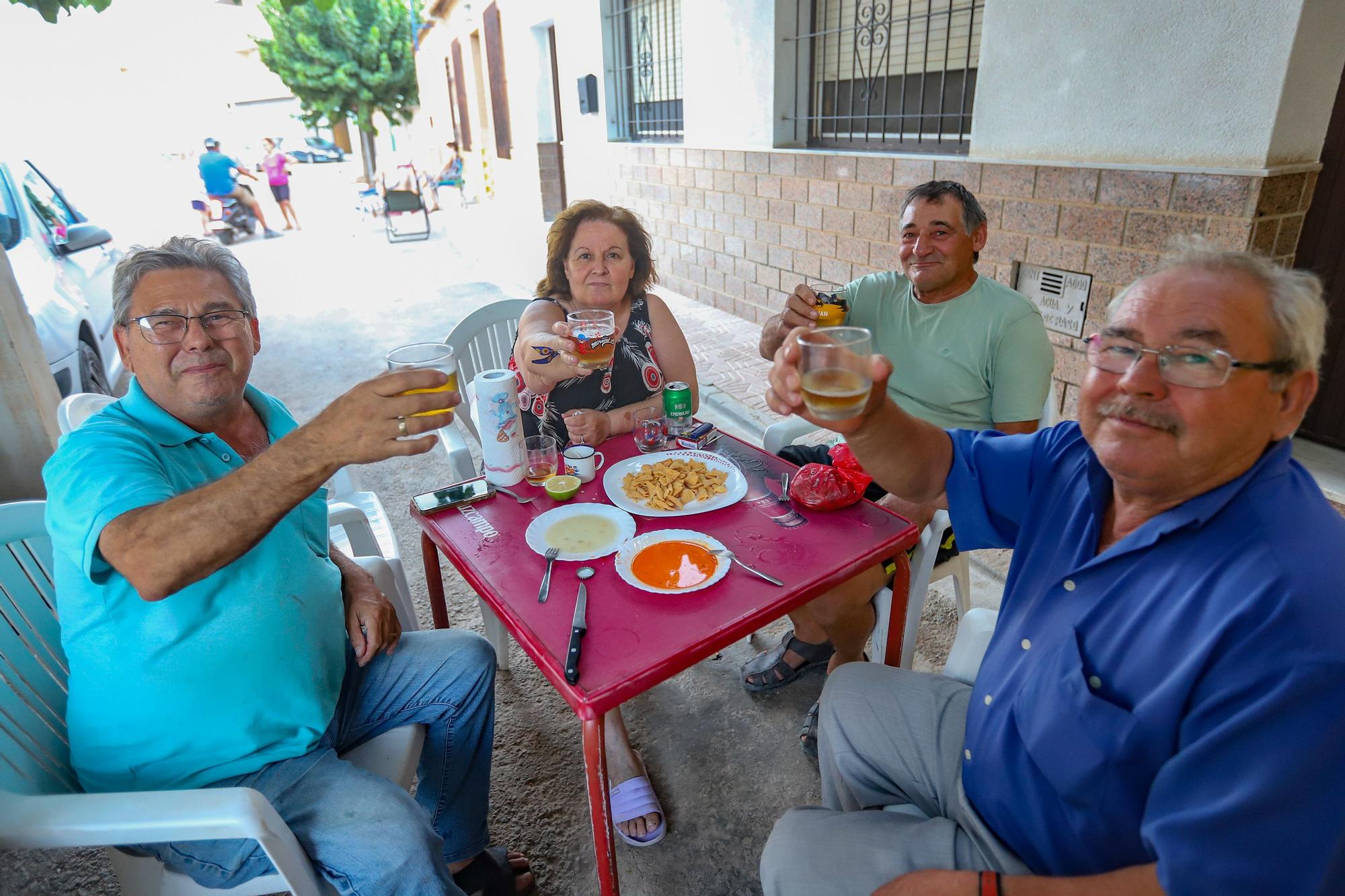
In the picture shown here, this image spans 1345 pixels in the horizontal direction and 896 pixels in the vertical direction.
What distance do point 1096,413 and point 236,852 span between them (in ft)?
5.40

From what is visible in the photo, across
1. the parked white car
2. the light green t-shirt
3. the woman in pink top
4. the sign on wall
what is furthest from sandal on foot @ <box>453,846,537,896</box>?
the woman in pink top

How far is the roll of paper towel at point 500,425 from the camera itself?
5.78ft

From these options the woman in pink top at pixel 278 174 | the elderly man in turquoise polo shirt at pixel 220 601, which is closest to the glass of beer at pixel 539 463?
the elderly man in turquoise polo shirt at pixel 220 601

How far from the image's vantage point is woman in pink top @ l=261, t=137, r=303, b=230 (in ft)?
40.5

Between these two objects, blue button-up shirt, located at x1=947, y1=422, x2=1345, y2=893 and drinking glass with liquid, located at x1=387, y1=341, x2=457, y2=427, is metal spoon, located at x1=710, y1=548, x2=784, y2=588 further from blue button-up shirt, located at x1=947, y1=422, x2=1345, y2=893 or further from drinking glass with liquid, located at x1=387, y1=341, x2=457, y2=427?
drinking glass with liquid, located at x1=387, y1=341, x2=457, y2=427

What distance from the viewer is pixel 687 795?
2043 millimetres

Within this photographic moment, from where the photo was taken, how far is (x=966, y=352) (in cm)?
232

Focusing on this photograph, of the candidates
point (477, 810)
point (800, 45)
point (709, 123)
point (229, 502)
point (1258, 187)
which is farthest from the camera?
point (709, 123)

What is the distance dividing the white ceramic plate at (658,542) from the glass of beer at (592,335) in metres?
0.50

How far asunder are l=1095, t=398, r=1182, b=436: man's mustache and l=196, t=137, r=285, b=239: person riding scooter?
45.3 ft

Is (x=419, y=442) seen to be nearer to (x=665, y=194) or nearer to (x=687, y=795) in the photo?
(x=687, y=795)

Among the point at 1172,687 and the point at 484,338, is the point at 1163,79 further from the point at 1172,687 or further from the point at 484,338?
the point at 484,338

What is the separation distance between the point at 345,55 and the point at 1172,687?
922 inches

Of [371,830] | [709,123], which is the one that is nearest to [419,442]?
[371,830]
